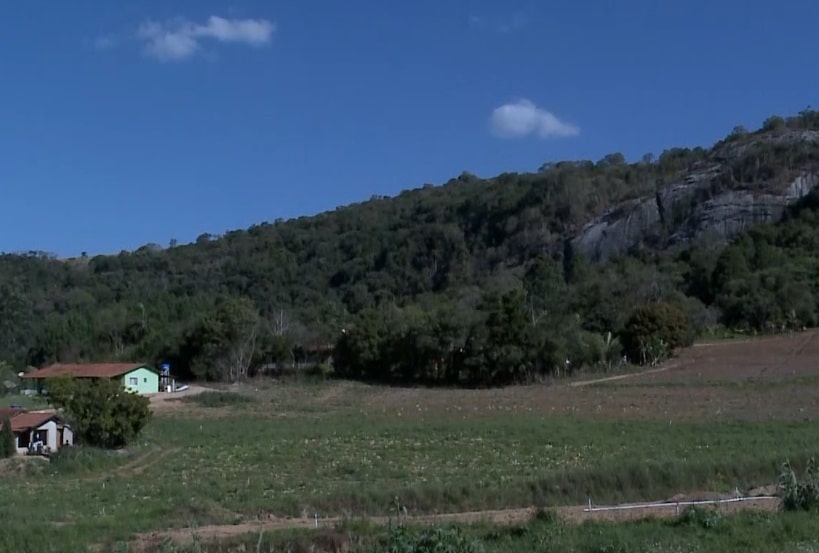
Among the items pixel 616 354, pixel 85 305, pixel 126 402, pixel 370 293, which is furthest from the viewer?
pixel 370 293

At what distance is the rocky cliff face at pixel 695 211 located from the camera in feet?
401

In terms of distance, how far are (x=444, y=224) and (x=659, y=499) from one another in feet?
522

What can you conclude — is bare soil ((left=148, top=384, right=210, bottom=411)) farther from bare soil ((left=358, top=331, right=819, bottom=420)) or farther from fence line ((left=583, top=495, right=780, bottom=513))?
fence line ((left=583, top=495, right=780, bottom=513))

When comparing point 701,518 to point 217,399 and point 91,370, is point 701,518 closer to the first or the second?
point 217,399

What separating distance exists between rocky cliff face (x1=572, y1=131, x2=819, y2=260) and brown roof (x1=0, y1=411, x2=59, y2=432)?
9187 cm

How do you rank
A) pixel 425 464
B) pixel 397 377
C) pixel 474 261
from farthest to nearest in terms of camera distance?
pixel 474 261, pixel 397 377, pixel 425 464

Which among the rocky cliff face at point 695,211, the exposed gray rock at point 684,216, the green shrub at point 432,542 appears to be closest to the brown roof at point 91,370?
the green shrub at point 432,542

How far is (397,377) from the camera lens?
84750mm

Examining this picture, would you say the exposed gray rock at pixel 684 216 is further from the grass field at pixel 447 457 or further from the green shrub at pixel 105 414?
the green shrub at pixel 105 414

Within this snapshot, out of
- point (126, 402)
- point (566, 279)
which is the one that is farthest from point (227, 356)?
point (566, 279)

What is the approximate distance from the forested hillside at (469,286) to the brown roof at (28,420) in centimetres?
3786

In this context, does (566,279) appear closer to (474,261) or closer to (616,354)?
(474,261)

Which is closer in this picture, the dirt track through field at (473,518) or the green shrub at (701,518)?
the green shrub at (701,518)

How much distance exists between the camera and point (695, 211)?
5118 inches
